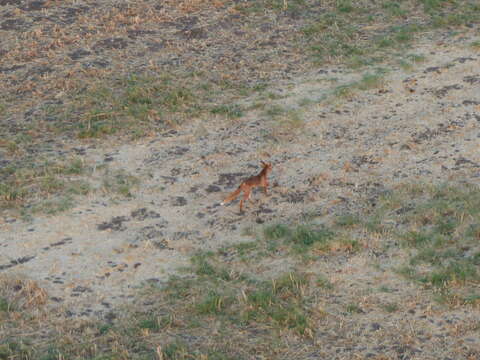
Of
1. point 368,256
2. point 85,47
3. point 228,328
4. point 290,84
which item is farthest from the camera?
point 85,47

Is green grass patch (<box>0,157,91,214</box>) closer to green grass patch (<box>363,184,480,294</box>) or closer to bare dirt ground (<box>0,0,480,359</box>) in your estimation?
bare dirt ground (<box>0,0,480,359</box>)

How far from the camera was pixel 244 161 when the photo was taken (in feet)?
48.3

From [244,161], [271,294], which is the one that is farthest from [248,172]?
[271,294]

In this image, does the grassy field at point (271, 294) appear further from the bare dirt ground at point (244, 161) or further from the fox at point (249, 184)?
the fox at point (249, 184)

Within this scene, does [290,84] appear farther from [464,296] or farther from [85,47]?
[464,296]

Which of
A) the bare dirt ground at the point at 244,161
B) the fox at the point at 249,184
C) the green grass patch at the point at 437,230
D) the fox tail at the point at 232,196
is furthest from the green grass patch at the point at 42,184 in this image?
the green grass patch at the point at 437,230

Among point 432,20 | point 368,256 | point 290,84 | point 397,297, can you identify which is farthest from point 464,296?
point 432,20

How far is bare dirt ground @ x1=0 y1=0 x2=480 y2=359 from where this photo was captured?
1079cm

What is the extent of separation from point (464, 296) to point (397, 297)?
3.00 feet

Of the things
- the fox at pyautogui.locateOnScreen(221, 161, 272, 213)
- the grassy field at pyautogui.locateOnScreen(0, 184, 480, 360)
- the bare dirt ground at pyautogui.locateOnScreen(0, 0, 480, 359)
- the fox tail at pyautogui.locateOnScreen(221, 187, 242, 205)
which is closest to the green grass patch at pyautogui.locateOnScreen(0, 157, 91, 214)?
the bare dirt ground at pyautogui.locateOnScreen(0, 0, 480, 359)

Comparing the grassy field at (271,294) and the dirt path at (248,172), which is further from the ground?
the dirt path at (248,172)

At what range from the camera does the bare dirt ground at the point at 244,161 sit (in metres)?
10.8

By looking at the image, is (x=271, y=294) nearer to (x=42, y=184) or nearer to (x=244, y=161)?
(x=244, y=161)

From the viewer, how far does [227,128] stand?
15859 mm
